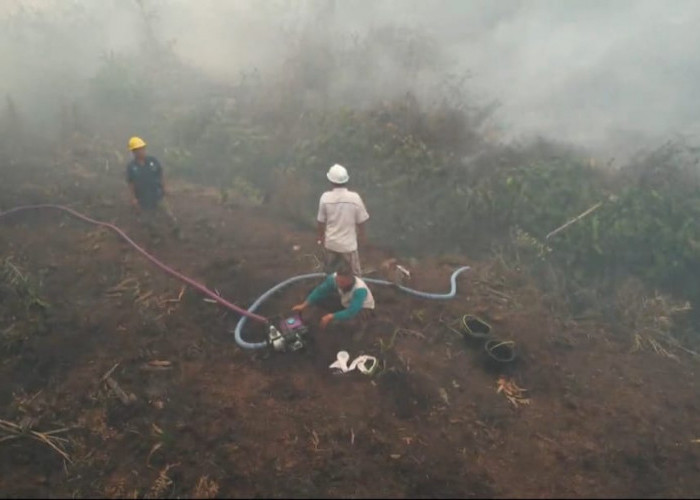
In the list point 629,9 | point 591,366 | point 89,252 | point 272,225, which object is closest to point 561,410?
point 591,366

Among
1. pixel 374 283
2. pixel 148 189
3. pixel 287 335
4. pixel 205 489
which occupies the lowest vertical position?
pixel 205 489

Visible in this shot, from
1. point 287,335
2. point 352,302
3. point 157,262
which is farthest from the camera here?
point 157,262

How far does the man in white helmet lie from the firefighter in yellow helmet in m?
2.48

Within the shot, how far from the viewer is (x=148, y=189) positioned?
698cm

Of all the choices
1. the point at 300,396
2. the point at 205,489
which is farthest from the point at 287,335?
the point at 205,489

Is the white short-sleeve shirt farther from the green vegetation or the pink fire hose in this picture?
the green vegetation

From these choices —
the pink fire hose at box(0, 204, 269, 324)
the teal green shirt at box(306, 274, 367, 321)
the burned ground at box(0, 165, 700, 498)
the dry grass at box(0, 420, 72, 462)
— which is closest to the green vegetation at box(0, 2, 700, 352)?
the burned ground at box(0, 165, 700, 498)

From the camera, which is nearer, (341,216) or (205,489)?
(205,489)

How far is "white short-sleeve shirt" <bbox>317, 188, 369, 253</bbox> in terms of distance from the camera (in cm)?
526

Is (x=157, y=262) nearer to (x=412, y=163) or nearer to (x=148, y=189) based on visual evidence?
(x=148, y=189)

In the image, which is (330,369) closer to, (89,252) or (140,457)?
(140,457)

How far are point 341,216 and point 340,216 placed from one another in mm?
11

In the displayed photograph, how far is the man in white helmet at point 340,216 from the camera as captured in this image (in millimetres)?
5246

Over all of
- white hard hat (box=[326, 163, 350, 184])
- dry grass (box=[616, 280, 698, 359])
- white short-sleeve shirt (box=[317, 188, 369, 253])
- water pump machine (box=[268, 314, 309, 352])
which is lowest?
dry grass (box=[616, 280, 698, 359])
